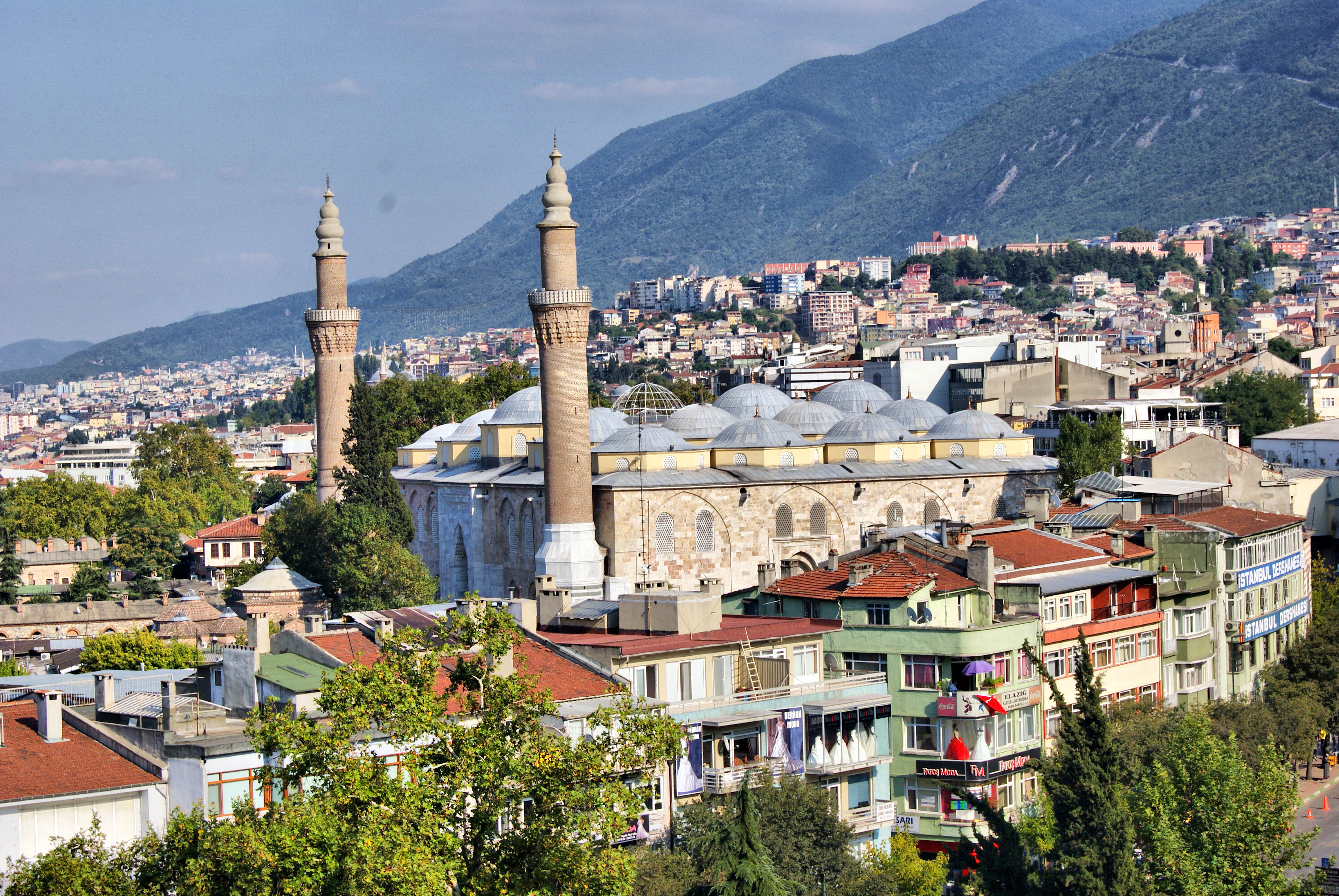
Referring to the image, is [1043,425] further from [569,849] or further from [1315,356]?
[569,849]


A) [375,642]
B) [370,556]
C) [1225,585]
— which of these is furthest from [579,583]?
[375,642]

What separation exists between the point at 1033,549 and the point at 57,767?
50.9 feet

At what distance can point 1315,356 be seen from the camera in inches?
2827

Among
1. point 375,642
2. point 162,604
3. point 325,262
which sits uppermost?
point 325,262

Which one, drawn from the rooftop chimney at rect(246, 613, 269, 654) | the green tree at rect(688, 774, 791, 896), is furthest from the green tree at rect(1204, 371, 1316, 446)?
the green tree at rect(688, 774, 791, 896)

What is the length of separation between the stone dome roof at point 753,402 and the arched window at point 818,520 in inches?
279

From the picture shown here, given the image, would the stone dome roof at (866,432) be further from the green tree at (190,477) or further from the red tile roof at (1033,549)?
the green tree at (190,477)

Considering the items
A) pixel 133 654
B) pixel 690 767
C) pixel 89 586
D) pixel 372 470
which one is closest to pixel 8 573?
pixel 89 586

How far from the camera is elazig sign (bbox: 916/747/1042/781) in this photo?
23.5m

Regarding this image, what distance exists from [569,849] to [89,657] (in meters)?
17.7

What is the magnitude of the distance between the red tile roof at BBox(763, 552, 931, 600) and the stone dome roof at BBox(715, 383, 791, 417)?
2055cm

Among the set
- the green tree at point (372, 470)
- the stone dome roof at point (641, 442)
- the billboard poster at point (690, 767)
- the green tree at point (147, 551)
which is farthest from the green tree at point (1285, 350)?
the billboard poster at point (690, 767)

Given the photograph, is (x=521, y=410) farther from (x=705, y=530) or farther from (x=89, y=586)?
(x=89, y=586)

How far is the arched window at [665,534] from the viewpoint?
3822 cm
